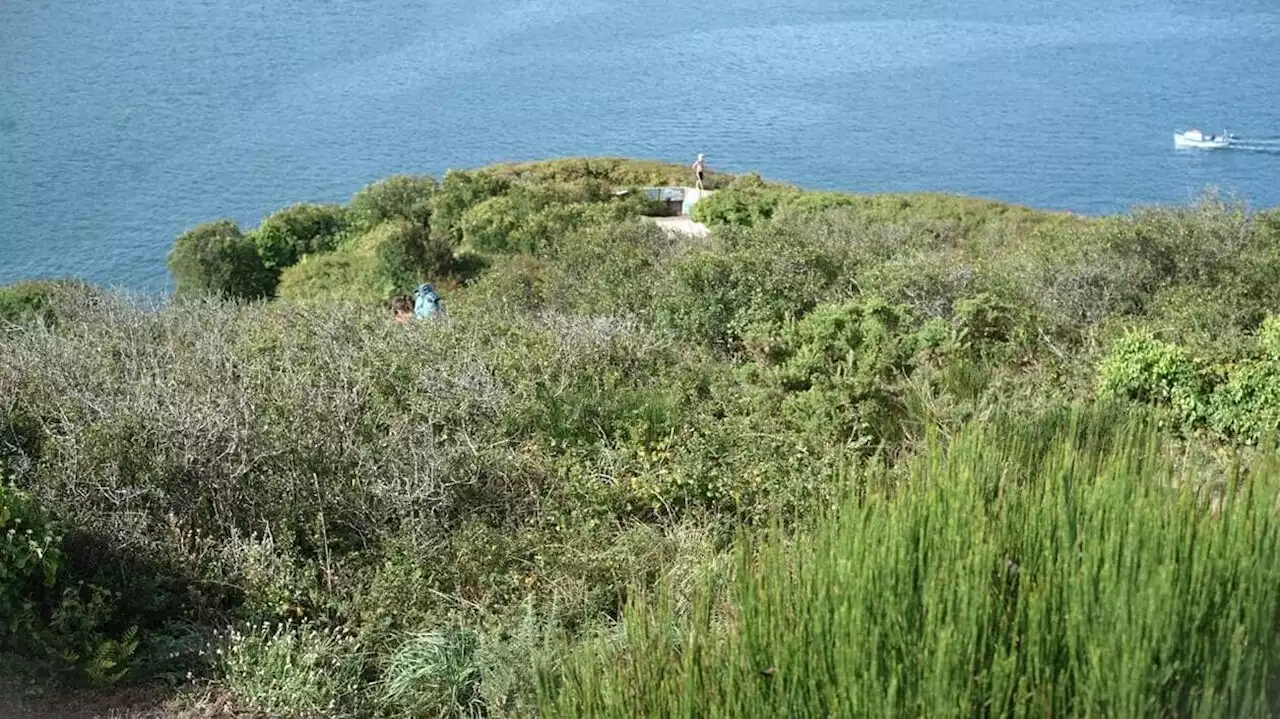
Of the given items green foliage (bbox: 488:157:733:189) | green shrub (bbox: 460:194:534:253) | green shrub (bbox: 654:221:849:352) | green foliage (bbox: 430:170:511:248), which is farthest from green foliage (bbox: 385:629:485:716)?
green foliage (bbox: 488:157:733:189)

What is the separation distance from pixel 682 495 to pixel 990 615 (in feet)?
10.1

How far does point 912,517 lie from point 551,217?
20.0 meters

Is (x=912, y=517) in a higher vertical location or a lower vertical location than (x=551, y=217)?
higher

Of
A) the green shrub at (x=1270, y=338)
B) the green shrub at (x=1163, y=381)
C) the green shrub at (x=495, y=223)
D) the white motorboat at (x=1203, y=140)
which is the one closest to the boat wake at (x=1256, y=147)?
the white motorboat at (x=1203, y=140)

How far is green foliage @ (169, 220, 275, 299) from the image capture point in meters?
25.3

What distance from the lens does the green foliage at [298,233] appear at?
28078 millimetres

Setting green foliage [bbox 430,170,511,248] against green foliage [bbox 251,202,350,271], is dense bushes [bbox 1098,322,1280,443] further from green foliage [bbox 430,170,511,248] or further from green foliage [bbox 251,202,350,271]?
green foliage [bbox 251,202,350,271]

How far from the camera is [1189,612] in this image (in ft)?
10.1

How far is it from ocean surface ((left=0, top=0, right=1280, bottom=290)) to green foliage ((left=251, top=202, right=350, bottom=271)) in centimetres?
338

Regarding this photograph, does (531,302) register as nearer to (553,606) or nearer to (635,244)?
(635,244)

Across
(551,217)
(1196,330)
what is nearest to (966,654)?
(1196,330)

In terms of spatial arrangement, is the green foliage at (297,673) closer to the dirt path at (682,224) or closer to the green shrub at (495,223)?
the green shrub at (495,223)

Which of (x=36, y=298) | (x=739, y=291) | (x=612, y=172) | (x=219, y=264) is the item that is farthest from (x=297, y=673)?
(x=612, y=172)

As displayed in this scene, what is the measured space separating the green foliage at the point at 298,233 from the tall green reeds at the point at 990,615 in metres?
25.8
